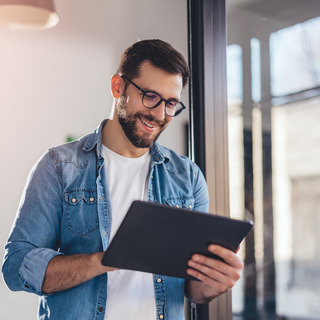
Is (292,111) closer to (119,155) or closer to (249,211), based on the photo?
(249,211)

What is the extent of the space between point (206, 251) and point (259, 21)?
7.00 feet

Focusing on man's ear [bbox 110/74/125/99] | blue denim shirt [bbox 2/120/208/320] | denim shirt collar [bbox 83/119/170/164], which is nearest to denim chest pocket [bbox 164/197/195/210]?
blue denim shirt [bbox 2/120/208/320]

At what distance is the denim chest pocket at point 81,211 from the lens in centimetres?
117

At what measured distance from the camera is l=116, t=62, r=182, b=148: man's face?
4.14 ft

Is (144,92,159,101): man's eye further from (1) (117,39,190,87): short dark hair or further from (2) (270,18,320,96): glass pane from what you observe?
(2) (270,18,320,96): glass pane

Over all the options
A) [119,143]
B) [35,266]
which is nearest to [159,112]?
[119,143]

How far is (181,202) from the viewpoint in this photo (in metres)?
1.32

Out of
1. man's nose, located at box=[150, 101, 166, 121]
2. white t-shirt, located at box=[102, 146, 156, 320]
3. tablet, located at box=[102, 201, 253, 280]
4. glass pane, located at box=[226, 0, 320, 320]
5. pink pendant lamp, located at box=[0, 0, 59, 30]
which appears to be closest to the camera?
tablet, located at box=[102, 201, 253, 280]

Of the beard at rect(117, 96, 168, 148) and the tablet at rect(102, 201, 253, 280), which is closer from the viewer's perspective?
the tablet at rect(102, 201, 253, 280)

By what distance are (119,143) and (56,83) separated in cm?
181

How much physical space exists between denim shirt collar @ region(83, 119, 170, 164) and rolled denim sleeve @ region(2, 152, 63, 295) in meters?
0.13

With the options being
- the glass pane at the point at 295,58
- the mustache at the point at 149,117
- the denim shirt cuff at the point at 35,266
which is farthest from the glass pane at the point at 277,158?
the denim shirt cuff at the point at 35,266

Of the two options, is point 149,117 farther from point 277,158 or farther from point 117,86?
point 277,158

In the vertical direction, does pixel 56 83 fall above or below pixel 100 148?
above
